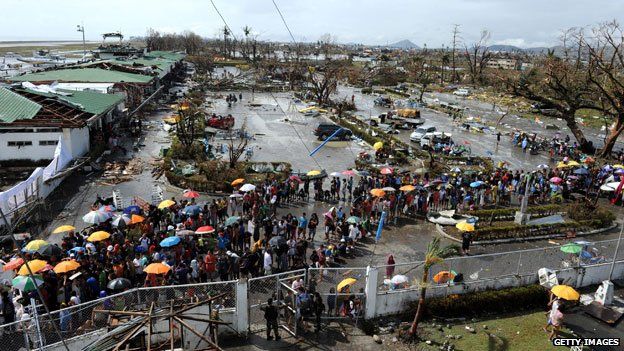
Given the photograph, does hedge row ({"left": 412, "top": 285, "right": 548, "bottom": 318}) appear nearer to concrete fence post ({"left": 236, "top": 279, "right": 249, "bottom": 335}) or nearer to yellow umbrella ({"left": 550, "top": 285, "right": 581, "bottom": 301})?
yellow umbrella ({"left": 550, "top": 285, "right": 581, "bottom": 301})

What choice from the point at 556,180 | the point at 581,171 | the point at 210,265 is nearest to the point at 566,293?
the point at 210,265

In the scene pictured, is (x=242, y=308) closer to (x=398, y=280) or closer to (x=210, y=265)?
(x=210, y=265)

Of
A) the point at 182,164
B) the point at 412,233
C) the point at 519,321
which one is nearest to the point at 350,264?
the point at 412,233

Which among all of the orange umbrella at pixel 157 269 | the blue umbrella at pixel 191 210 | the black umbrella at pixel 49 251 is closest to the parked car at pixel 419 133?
the blue umbrella at pixel 191 210

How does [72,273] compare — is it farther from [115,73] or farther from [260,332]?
[115,73]

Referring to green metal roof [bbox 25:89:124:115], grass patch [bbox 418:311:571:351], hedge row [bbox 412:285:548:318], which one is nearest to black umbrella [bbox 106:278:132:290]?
grass patch [bbox 418:311:571:351]

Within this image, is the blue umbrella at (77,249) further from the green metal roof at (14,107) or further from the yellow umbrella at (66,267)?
the green metal roof at (14,107)
